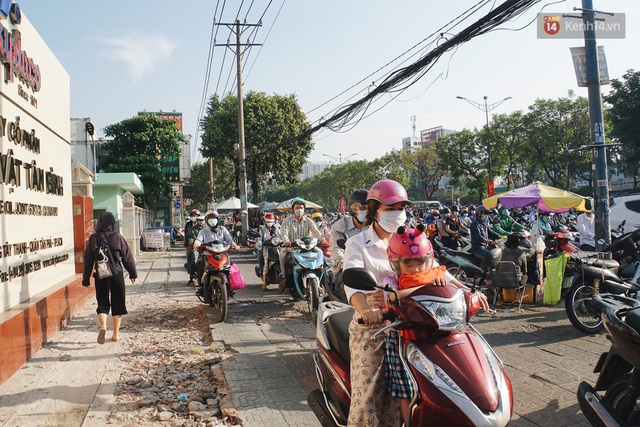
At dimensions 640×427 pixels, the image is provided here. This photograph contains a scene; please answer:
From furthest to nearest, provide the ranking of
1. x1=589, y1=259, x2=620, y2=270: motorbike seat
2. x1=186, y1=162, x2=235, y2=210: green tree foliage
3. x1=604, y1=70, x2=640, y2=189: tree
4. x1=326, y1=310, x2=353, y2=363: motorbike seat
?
1. x1=186, y1=162, x2=235, y2=210: green tree foliage
2. x1=604, y1=70, x2=640, y2=189: tree
3. x1=589, y1=259, x2=620, y2=270: motorbike seat
4. x1=326, y1=310, x2=353, y2=363: motorbike seat

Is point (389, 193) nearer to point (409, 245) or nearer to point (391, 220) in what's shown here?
point (391, 220)

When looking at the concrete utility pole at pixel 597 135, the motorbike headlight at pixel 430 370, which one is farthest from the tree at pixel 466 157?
the motorbike headlight at pixel 430 370

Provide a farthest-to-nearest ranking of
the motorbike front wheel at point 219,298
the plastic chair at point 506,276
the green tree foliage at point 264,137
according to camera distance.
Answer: the green tree foliage at point 264,137 → the plastic chair at point 506,276 → the motorbike front wheel at point 219,298

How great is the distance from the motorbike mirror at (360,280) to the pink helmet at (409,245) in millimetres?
216

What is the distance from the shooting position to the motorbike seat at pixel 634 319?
2884 millimetres

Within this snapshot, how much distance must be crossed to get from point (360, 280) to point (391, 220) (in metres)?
0.62

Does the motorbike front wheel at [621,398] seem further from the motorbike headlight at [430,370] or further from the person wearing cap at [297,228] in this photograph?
the person wearing cap at [297,228]

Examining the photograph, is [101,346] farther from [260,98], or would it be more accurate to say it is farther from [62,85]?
[260,98]

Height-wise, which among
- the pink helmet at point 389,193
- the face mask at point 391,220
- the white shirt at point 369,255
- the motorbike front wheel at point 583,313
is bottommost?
the motorbike front wheel at point 583,313

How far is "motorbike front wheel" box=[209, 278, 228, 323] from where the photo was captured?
6.81 metres

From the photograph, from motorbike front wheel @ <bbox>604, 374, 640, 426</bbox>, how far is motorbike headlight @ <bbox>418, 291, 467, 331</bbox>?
4.76 feet

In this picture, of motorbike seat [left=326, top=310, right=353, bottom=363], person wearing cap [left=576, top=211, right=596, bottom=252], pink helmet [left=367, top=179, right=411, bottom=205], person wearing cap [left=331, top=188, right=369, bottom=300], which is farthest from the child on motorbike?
person wearing cap [left=576, top=211, right=596, bottom=252]

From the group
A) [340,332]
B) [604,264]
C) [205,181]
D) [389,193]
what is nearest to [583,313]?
[604,264]

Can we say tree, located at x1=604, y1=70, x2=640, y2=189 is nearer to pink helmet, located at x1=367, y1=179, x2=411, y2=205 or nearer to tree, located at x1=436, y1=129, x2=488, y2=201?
tree, located at x1=436, y1=129, x2=488, y2=201
